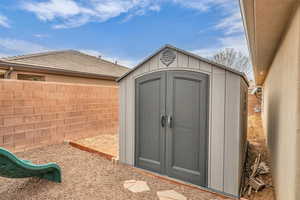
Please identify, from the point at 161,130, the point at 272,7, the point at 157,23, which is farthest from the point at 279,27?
the point at 157,23

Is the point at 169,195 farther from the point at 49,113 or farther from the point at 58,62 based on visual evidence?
the point at 58,62

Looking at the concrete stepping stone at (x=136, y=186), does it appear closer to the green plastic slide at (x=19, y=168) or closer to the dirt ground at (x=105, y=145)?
the dirt ground at (x=105, y=145)

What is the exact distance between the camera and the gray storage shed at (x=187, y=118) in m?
2.51

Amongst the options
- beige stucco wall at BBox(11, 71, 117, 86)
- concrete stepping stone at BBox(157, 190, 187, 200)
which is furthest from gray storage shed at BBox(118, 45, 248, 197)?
beige stucco wall at BBox(11, 71, 117, 86)

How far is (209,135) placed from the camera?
2.66 m

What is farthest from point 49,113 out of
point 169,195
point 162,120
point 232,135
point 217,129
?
point 232,135

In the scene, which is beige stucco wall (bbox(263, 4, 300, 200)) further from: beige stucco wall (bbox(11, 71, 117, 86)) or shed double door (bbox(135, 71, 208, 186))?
beige stucco wall (bbox(11, 71, 117, 86))

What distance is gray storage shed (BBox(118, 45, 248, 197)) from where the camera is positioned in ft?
8.23

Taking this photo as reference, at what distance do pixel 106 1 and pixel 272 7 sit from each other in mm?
7188

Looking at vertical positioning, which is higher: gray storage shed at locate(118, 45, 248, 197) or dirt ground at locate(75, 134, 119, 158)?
gray storage shed at locate(118, 45, 248, 197)

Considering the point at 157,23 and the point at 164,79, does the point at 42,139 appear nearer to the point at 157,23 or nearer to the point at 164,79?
the point at 164,79

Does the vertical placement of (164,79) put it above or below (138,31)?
below

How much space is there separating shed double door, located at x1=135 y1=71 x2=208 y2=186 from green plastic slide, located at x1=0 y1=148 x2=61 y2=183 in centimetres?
160

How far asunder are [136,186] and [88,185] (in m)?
0.85
